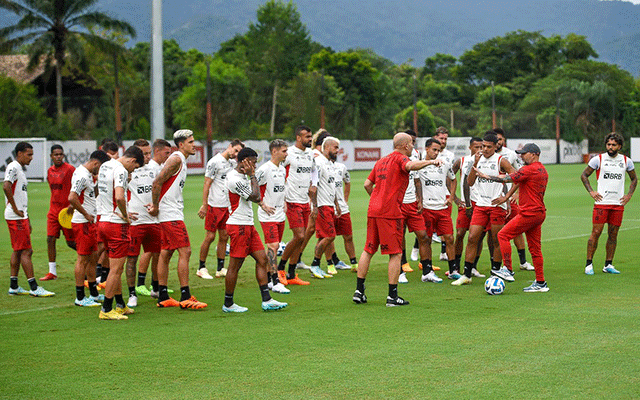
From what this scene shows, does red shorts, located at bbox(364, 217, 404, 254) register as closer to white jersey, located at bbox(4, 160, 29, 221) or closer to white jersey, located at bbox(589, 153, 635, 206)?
white jersey, located at bbox(589, 153, 635, 206)

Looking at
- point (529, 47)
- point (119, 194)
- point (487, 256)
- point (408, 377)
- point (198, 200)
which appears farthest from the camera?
point (529, 47)

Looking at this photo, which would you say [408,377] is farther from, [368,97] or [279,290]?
[368,97]

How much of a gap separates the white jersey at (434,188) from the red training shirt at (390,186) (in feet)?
9.61

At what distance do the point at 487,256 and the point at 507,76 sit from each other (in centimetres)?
10453

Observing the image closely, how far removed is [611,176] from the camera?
42.4 ft

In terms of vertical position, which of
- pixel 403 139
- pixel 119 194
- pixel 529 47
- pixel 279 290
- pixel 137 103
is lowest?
pixel 279 290

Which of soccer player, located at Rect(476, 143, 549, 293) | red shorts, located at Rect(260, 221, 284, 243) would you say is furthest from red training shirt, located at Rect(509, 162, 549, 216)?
red shorts, located at Rect(260, 221, 284, 243)

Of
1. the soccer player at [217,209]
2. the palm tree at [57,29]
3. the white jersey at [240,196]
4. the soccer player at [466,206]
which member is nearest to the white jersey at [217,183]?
the soccer player at [217,209]

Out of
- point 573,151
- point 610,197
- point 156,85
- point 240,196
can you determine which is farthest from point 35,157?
point 573,151

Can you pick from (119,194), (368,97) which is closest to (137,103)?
(368,97)

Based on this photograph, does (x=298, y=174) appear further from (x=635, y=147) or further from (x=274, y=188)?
(x=635, y=147)

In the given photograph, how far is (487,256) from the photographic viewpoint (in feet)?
50.0

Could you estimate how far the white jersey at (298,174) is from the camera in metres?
12.6

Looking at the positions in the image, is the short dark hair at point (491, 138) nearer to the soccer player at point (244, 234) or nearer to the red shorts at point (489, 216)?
the red shorts at point (489, 216)
